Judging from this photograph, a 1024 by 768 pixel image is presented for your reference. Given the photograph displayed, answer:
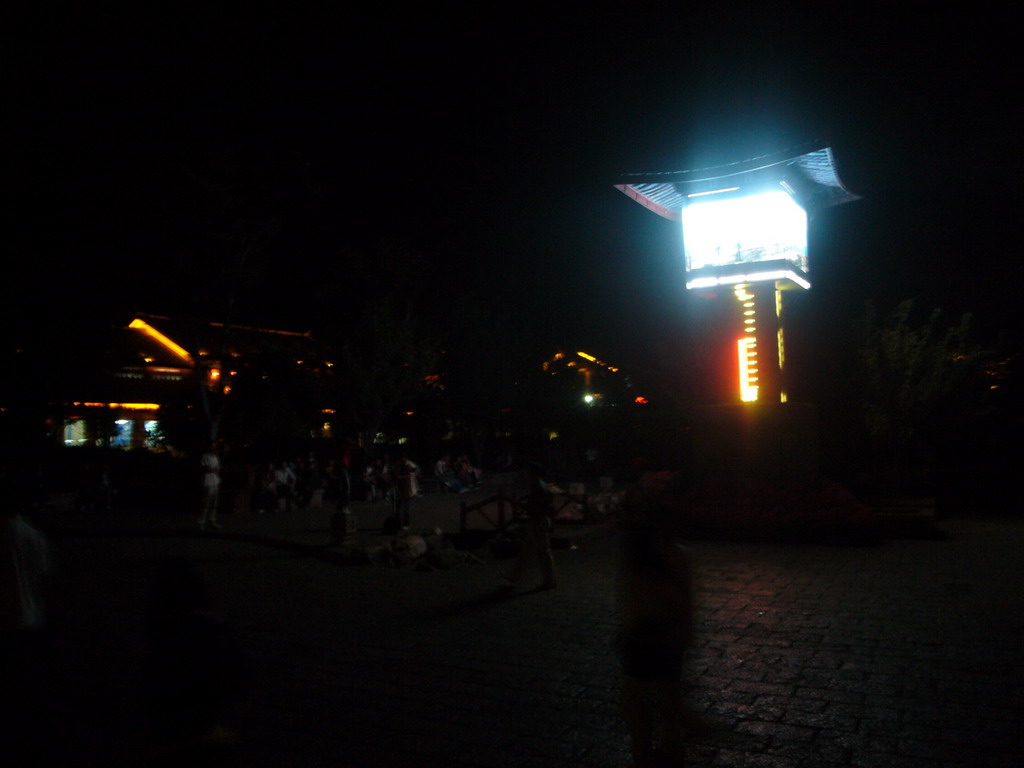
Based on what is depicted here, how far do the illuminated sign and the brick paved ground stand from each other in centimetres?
790

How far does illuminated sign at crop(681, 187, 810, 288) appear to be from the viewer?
1748 centimetres

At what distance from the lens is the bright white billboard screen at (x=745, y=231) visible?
690 inches

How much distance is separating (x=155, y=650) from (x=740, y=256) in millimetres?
16673

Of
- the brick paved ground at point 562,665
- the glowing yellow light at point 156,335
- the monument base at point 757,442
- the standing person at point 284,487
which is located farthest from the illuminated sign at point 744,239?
the glowing yellow light at point 156,335

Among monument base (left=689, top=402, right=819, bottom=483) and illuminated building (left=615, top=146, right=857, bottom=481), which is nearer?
monument base (left=689, top=402, right=819, bottom=483)

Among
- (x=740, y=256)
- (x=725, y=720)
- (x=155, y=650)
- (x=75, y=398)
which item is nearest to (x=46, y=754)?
(x=155, y=650)

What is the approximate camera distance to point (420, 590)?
32.6ft

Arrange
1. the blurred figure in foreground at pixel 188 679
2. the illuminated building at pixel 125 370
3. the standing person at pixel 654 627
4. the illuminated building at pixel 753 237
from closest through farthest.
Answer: the blurred figure in foreground at pixel 188 679 → the standing person at pixel 654 627 → the illuminated building at pixel 753 237 → the illuminated building at pixel 125 370

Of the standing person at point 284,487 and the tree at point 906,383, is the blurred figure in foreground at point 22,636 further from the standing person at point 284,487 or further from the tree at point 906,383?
the tree at point 906,383

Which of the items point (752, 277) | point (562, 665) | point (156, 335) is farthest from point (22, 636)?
point (156, 335)

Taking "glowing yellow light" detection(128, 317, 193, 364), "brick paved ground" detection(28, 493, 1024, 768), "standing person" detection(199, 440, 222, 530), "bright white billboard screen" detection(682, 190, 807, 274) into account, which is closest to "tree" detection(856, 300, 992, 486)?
"bright white billboard screen" detection(682, 190, 807, 274)

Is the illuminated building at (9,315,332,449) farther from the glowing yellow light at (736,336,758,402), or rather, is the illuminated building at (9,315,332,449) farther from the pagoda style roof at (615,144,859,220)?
Answer: the glowing yellow light at (736,336,758,402)

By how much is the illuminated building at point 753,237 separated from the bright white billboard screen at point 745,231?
2 cm

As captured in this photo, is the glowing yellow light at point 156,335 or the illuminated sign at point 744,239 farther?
the glowing yellow light at point 156,335
